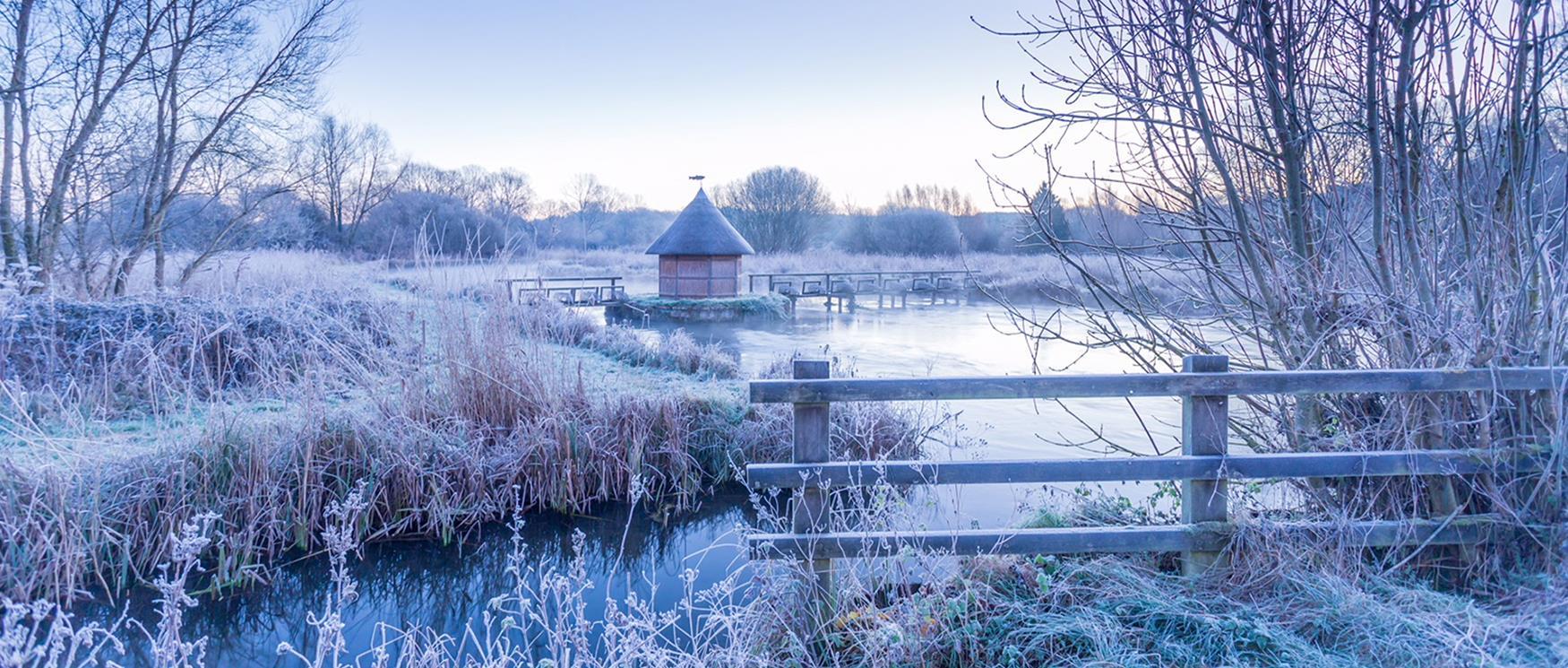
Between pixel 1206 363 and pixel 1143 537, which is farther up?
pixel 1206 363

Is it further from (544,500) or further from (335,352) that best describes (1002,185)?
(335,352)

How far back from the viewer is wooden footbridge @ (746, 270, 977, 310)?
27.5 metres

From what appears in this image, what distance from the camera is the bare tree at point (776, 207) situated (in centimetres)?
4225

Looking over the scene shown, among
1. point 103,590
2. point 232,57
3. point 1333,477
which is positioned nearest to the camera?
point 1333,477

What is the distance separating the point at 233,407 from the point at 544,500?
82.0 inches

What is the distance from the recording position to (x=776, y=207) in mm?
42250

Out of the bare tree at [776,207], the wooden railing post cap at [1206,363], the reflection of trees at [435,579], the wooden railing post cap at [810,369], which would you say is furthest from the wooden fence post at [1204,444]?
the bare tree at [776,207]

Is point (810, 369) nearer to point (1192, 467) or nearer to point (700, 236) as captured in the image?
point (1192, 467)

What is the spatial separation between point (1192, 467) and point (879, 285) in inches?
1019

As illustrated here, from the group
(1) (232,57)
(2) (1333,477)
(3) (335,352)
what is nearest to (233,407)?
(3) (335,352)

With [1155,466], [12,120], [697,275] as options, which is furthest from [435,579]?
[697,275]

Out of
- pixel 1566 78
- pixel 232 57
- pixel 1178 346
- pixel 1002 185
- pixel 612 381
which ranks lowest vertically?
pixel 612 381

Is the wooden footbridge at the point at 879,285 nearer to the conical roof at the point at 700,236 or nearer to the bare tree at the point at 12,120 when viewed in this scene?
the conical roof at the point at 700,236

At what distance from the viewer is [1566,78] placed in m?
3.12
